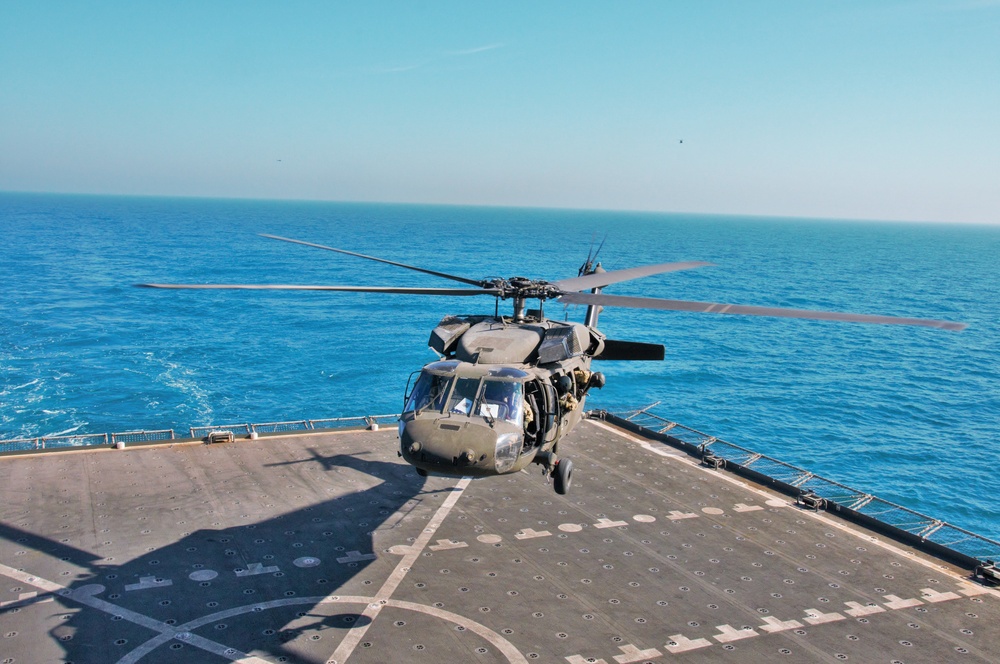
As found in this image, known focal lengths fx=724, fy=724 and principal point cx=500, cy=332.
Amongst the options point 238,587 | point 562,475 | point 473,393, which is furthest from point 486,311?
point 473,393

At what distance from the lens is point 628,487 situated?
78.5 feet

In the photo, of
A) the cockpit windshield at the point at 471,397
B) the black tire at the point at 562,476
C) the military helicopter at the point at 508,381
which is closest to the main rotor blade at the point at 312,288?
the military helicopter at the point at 508,381

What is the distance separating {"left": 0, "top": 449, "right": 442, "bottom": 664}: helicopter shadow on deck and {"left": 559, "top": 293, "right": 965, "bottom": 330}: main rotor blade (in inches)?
318

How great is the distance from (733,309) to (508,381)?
5207mm

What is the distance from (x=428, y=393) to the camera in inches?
615

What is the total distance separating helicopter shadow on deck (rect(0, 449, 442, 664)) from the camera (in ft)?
46.7

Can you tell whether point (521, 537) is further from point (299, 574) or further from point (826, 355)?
point (826, 355)

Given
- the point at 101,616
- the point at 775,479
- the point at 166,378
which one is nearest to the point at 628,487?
the point at 775,479

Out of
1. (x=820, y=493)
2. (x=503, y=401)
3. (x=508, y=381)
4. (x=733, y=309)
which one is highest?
(x=733, y=309)

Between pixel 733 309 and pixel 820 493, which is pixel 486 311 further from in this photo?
pixel 733 309

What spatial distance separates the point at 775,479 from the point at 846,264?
136153 mm

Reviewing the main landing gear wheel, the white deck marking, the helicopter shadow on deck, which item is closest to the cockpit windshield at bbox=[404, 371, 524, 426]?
the main landing gear wheel

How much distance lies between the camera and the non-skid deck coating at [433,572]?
14656 millimetres

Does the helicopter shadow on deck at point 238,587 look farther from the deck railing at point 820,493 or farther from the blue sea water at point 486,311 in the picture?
the blue sea water at point 486,311
